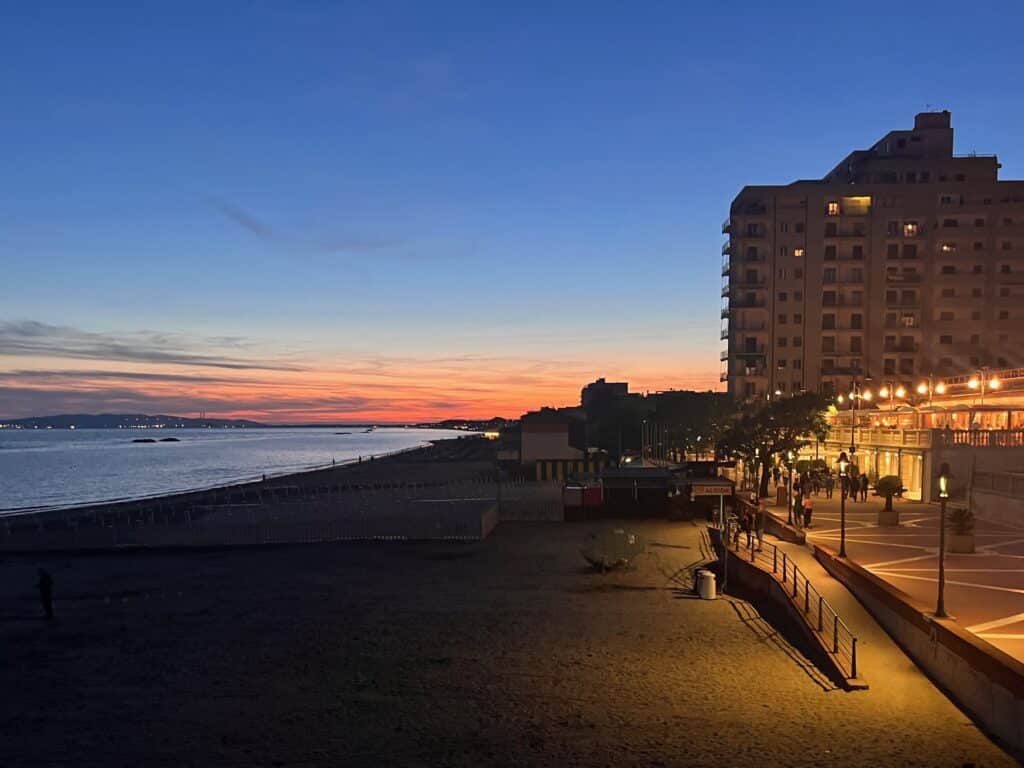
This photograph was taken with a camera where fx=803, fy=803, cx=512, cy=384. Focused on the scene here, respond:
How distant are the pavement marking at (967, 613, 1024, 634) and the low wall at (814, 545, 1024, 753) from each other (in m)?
0.76

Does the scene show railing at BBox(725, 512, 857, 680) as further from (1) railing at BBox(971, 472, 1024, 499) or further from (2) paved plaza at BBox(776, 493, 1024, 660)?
(1) railing at BBox(971, 472, 1024, 499)

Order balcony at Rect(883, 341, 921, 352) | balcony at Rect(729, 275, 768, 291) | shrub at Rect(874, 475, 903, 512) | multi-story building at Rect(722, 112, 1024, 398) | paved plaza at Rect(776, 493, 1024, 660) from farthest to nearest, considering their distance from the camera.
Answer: balcony at Rect(729, 275, 768, 291) → balcony at Rect(883, 341, 921, 352) → multi-story building at Rect(722, 112, 1024, 398) → shrub at Rect(874, 475, 903, 512) → paved plaza at Rect(776, 493, 1024, 660)

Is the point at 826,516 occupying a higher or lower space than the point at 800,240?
lower

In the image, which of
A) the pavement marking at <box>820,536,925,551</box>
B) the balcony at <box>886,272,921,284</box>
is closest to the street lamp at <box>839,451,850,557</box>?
the pavement marking at <box>820,536,925,551</box>

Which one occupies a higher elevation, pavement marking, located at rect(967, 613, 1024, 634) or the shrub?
the shrub

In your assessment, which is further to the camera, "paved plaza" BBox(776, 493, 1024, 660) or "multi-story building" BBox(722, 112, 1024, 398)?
"multi-story building" BBox(722, 112, 1024, 398)

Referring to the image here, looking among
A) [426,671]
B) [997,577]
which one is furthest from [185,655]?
[997,577]

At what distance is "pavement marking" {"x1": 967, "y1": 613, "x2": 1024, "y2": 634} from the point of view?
14.5 m

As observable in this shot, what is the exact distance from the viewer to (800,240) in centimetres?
8350

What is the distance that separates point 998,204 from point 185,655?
286ft

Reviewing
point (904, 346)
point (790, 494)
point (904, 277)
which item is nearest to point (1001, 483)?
point (790, 494)

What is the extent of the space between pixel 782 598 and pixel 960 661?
7.42 m

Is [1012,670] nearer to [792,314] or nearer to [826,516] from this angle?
[826,516]

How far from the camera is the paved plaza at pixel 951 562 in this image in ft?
49.9
